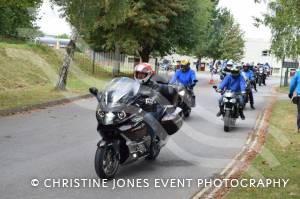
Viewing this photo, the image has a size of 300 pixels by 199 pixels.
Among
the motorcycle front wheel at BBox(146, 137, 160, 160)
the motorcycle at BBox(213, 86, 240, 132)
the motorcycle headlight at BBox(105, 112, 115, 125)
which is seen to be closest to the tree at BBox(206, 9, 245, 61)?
the motorcycle at BBox(213, 86, 240, 132)

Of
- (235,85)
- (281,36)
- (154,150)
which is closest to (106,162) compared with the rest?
(154,150)

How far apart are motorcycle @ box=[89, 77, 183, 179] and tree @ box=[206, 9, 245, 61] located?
263 ft

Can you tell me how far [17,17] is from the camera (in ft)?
147

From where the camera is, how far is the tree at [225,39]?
88875 millimetres

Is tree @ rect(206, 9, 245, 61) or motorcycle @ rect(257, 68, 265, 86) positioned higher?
tree @ rect(206, 9, 245, 61)

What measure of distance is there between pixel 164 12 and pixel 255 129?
2242 centimetres

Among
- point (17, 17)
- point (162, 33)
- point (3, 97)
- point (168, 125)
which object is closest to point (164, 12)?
point (162, 33)

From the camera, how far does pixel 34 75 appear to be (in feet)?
89.2

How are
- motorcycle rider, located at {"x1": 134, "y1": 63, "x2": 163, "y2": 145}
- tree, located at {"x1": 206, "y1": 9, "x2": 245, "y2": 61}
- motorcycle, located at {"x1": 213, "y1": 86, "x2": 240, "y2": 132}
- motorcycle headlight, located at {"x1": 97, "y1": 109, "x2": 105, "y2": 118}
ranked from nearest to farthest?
1. motorcycle headlight, located at {"x1": 97, "y1": 109, "x2": 105, "y2": 118}
2. motorcycle rider, located at {"x1": 134, "y1": 63, "x2": 163, "y2": 145}
3. motorcycle, located at {"x1": 213, "y1": 86, "x2": 240, "y2": 132}
4. tree, located at {"x1": 206, "y1": 9, "x2": 245, "y2": 61}

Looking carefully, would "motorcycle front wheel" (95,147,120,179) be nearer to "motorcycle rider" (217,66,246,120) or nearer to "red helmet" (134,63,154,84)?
"red helmet" (134,63,154,84)

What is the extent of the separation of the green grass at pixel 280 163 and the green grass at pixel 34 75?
7855 millimetres

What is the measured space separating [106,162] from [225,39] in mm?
83617

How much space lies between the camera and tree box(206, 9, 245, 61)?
292 ft

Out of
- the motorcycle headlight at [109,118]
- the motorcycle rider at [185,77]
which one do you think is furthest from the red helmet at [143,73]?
the motorcycle rider at [185,77]
